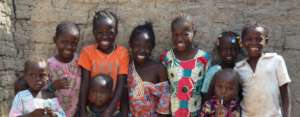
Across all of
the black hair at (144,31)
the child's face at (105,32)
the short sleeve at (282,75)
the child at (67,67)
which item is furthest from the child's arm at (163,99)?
the short sleeve at (282,75)

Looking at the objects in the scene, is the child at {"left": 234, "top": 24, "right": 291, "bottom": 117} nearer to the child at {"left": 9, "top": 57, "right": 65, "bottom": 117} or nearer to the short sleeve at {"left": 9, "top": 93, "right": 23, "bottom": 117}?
the child at {"left": 9, "top": 57, "right": 65, "bottom": 117}

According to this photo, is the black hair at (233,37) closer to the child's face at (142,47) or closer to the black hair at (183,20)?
the black hair at (183,20)

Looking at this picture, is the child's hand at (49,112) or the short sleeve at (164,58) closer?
the child's hand at (49,112)

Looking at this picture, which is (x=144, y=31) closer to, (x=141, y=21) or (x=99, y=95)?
(x=141, y=21)

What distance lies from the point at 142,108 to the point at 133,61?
422 mm

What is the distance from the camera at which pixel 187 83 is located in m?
3.98

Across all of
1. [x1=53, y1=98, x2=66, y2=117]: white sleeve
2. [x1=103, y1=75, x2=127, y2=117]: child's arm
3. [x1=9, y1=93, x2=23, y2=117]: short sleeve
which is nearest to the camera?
[x1=9, y1=93, x2=23, y2=117]: short sleeve

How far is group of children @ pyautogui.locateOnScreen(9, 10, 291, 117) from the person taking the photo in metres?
3.82

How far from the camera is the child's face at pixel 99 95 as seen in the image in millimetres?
3896

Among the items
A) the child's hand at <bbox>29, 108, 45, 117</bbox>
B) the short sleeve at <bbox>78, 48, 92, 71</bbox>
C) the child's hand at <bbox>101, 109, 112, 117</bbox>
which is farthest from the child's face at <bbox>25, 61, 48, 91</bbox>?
the child's hand at <bbox>101, 109, 112, 117</bbox>

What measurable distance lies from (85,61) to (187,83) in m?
0.88

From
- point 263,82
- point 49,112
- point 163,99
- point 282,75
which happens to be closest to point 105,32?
point 163,99

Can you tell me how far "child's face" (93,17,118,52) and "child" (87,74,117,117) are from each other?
278 millimetres

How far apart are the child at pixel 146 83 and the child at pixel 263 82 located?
680 mm
